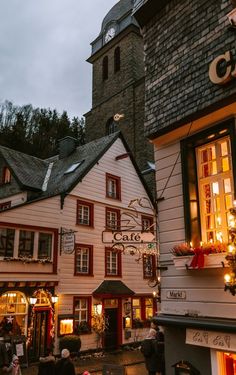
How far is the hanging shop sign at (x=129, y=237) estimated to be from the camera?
369 inches

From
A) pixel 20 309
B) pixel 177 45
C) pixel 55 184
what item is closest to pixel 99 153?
pixel 55 184

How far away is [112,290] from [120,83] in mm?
22047

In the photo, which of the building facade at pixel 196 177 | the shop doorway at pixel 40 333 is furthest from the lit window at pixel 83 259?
the building facade at pixel 196 177

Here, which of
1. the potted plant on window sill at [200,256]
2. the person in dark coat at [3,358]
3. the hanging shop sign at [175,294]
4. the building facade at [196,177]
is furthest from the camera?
the person in dark coat at [3,358]

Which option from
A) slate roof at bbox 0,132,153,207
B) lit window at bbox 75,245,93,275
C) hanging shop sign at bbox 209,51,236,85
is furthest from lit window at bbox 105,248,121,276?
hanging shop sign at bbox 209,51,236,85

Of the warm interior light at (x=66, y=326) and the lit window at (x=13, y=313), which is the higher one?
the lit window at (x=13, y=313)

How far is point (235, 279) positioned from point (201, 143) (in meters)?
2.73

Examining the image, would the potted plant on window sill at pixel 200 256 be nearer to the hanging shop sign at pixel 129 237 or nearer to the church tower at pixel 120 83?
the hanging shop sign at pixel 129 237

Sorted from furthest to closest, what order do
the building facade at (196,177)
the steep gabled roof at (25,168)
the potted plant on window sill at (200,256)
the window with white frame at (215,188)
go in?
the steep gabled roof at (25,168) < the window with white frame at (215,188) < the building facade at (196,177) < the potted plant on window sill at (200,256)

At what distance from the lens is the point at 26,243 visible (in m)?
16.5

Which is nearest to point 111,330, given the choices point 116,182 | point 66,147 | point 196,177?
point 116,182

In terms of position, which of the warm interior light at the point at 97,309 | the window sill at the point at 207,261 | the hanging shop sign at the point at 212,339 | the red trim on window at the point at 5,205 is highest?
the red trim on window at the point at 5,205

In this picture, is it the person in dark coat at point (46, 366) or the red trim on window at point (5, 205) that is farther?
the red trim on window at point (5, 205)

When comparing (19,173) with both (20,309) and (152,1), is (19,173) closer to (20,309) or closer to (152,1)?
(20,309)
